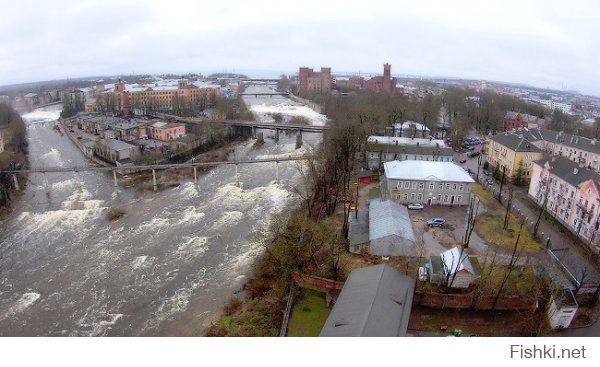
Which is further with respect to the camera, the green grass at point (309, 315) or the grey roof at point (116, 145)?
the grey roof at point (116, 145)

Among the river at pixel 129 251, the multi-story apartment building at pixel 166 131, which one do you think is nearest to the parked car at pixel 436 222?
the river at pixel 129 251

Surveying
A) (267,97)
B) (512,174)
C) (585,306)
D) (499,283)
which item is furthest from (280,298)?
(267,97)

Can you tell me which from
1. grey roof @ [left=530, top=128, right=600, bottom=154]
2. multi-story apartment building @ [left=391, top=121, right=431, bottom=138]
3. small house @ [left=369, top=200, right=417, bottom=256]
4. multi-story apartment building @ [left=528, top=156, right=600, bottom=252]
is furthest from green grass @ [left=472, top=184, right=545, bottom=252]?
multi-story apartment building @ [left=391, top=121, right=431, bottom=138]

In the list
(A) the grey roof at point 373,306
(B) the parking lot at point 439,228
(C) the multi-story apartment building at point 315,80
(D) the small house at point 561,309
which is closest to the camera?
(A) the grey roof at point 373,306

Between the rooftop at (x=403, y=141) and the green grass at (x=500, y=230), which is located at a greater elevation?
the rooftop at (x=403, y=141)

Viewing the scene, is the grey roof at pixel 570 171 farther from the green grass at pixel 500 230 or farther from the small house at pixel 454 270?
the small house at pixel 454 270

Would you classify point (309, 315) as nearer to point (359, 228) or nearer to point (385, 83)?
point (359, 228)

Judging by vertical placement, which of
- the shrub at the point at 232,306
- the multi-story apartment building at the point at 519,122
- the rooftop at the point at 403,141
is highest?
the multi-story apartment building at the point at 519,122

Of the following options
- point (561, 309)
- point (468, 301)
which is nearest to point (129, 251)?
point (468, 301)
